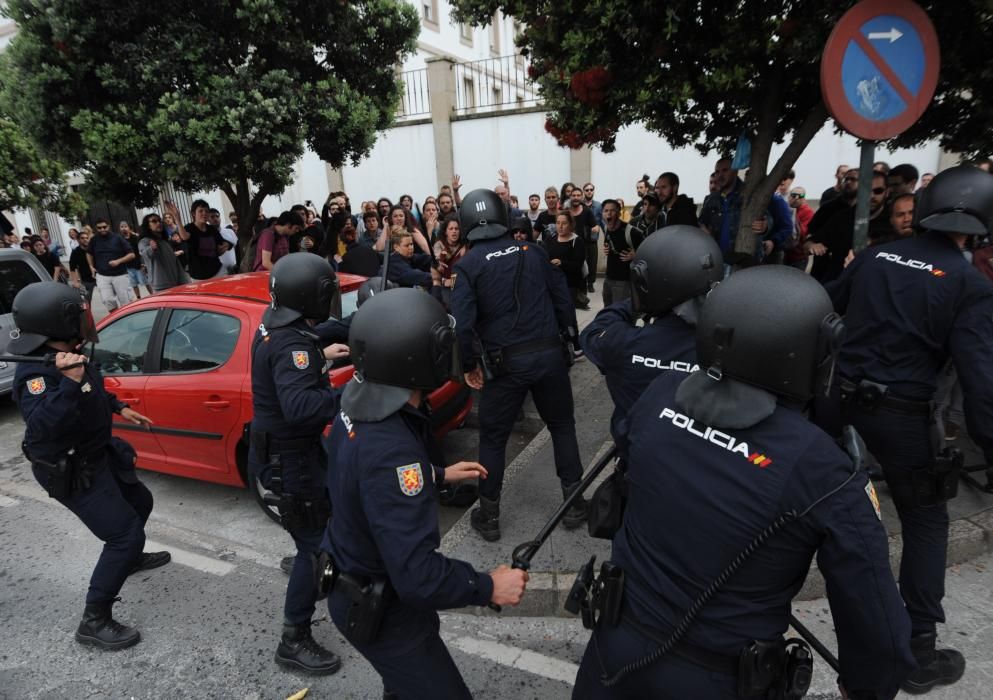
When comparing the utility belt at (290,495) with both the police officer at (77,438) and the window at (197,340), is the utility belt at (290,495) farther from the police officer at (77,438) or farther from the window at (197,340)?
the window at (197,340)

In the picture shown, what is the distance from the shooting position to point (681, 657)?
1455mm

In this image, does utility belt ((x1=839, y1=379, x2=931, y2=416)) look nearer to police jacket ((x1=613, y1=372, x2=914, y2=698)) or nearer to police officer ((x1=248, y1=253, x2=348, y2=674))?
police jacket ((x1=613, y1=372, x2=914, y2=698))

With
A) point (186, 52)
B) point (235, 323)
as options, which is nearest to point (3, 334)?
point (186, 52)

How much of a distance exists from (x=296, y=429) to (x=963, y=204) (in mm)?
2961

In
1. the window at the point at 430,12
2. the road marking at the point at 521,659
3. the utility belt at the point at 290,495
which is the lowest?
the road marking at the point at 521,659

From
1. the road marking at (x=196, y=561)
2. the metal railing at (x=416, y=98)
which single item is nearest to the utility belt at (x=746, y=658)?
the road marking at (x=196, y=561)

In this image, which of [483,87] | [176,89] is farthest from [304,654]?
[483,87]

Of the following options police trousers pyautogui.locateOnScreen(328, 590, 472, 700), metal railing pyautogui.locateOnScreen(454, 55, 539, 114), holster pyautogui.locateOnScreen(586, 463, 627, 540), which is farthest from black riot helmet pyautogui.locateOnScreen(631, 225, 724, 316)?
metal railing pyautogui.locateOnScreen(454, 55, 539, 114)

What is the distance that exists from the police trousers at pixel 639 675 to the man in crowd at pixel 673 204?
15.4 feet

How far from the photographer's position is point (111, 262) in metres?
9.41

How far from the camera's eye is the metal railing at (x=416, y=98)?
13.1 meters

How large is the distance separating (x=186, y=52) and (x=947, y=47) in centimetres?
642

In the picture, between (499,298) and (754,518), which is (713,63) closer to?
(499,298)

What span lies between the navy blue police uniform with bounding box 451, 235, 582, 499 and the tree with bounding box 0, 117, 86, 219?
10.0 metres
